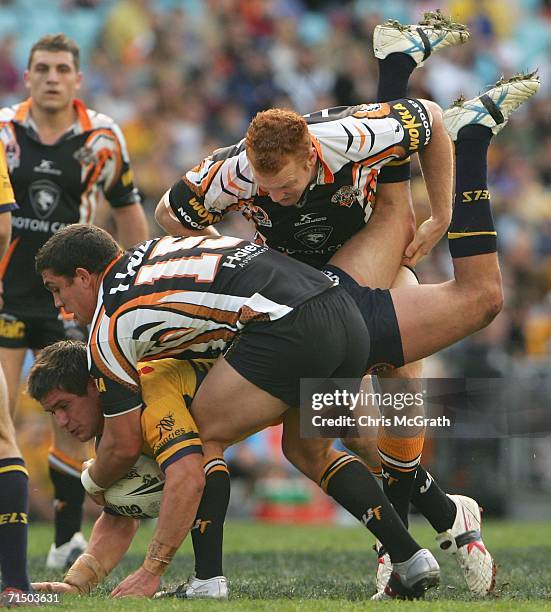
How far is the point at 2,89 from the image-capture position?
1398 cm

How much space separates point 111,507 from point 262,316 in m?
1.11

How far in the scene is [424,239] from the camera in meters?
5.81

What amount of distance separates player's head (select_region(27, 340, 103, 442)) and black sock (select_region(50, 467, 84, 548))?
79.7 inches

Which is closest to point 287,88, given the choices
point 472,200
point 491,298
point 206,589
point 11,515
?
point 472,200

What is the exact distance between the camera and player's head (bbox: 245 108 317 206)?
16.3 feet

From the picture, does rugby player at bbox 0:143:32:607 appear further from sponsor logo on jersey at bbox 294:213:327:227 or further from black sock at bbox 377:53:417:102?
black sock at bbox 377:53:417:102

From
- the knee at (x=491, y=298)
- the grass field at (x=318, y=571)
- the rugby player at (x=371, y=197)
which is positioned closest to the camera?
the grass field at (x=318, y=571)

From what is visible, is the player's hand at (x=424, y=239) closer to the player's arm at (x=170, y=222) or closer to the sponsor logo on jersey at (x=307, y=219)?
the sponsor logo on jersey at (x=307, y=219)

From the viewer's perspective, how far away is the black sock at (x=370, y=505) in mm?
5047

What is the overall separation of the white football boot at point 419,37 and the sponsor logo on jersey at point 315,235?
99 cm

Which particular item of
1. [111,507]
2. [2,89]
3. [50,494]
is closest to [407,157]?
[111,507]

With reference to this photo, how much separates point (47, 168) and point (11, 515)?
3.23 metres

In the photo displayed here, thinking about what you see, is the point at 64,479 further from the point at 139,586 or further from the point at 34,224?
the point at 139,586

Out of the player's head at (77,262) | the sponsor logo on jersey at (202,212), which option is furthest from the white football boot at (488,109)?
the player's head at (77,262)
